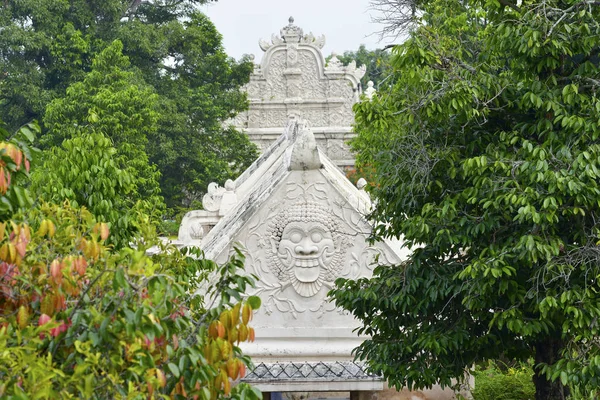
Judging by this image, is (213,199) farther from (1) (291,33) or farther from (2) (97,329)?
(1) (291,33)

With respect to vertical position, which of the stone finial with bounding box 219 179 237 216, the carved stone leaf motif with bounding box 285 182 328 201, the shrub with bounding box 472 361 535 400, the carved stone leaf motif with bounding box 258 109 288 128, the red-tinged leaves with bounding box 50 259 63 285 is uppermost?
the carved stone leaf motif with bounding box 258 109 288 128

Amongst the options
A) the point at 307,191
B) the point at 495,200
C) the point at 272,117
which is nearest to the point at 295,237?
the point at 307,191


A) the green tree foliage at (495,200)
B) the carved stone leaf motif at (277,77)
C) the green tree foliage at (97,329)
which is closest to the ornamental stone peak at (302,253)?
the green tree foliage at (495,200)

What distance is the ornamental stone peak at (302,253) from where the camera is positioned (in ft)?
27.2

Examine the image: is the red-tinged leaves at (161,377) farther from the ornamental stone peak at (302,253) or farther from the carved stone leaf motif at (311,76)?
the carved stone leaf motif at (311,76)

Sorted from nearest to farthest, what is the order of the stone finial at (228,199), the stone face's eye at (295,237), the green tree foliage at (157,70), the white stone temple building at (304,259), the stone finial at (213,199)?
1. the white stone temple building at (304,259)
2. the stone face's eye at (295,237)
3. the stone finial at (228,199)
4. the stone finial at (213,199)
5. the green tree foliage at (157,70)

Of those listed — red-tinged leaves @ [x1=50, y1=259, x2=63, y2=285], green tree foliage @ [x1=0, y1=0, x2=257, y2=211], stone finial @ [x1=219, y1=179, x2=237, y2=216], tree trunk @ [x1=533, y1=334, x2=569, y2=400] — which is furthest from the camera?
green tree foliage @ [x1=0, y1=0, x2=257, y2=211]

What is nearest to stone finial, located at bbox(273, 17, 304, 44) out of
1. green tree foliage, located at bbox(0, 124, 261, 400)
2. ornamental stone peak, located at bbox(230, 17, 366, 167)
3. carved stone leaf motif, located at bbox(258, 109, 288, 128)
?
ornamental stone peak, located at bbox(230, 17, 366, 167)

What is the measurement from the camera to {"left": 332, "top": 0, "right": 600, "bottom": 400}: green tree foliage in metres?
5.57

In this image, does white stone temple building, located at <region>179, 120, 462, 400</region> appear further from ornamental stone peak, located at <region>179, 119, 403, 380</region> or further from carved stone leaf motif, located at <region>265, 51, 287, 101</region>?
carved stone leaf motif, located at <region>265, 51, 287, 101</region>

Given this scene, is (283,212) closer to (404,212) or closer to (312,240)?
(312,240)

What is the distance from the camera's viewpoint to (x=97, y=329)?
12.1 feet

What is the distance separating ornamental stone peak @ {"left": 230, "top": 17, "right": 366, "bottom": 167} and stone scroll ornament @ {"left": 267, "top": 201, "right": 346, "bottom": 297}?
25974mm

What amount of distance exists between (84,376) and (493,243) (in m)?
3.04
